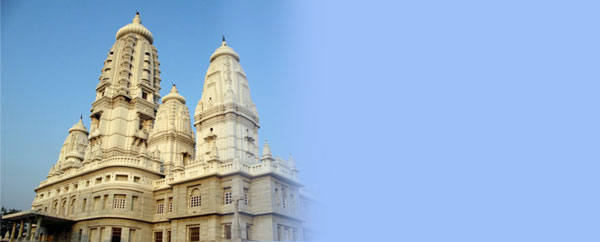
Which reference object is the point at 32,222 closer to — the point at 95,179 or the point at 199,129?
the point at 95,179

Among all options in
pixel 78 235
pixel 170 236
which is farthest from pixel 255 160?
pixel 78 235

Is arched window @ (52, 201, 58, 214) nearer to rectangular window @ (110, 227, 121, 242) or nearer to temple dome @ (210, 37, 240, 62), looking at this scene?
rectangular window @ (110, 227, 121, 242)

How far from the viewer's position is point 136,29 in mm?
25453

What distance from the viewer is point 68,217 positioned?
56.8ft

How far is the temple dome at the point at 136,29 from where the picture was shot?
2531 centimetres

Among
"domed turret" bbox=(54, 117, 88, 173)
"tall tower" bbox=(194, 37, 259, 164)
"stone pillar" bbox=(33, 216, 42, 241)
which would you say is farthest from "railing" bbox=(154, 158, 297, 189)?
"domed turret" bbox=(54, 117, 88, 173)

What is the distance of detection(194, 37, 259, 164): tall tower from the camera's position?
59.1 feet

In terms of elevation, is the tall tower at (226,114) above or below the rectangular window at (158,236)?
above

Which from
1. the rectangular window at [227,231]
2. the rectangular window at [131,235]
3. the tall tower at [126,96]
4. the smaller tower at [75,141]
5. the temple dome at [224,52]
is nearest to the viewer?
the rectangular window at [227,231]

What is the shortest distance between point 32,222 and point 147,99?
9.21 m

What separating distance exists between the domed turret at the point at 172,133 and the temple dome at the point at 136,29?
17.6 feet

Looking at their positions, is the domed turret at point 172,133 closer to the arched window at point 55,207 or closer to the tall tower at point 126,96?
the tall tower at point 126,96

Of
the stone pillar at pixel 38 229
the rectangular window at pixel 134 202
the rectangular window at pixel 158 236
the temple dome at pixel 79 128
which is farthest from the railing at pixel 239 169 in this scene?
the temple dome at pixel 79 128

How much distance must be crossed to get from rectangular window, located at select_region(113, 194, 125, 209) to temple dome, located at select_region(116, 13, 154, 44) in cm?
1249
